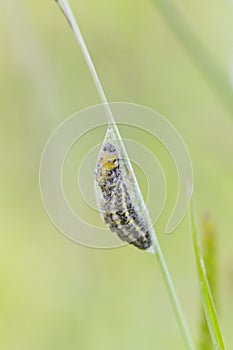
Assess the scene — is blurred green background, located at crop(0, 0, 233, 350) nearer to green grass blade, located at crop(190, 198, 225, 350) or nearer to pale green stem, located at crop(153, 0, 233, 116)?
pale green stem, located at crop(153, 0, 233, 116)

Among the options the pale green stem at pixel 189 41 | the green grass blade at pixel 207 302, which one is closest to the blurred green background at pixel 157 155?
the pale green stem at pixel 189 41

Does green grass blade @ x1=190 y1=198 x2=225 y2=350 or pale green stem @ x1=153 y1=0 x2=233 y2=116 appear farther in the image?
pale green stem @ x1=153 y1=0 x2=233 y2=116

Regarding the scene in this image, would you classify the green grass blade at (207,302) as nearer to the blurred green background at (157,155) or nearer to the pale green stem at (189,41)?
the pale green stem at (189,41)

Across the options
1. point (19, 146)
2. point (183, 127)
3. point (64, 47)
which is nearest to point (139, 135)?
point (183, 127)

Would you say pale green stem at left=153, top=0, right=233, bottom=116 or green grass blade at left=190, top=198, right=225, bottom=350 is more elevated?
pale green stem at left=153, top=0, right=233, bottom=116

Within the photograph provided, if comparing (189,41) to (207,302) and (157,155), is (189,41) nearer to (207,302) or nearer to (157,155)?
(207,302)

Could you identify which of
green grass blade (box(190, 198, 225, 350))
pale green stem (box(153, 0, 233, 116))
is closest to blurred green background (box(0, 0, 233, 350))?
pale green stem (box(153, 0, 233, 116))

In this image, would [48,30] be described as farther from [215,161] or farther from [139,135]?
[215,161]

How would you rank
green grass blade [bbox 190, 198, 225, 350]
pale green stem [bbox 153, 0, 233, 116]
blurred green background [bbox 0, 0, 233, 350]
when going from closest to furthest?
green grass blade [bbox 190, 198, 225, 350] → pale green stem [bbox 153, 0, 233, 116] → blurred green background [bbox 0, 0, 233, 350]
